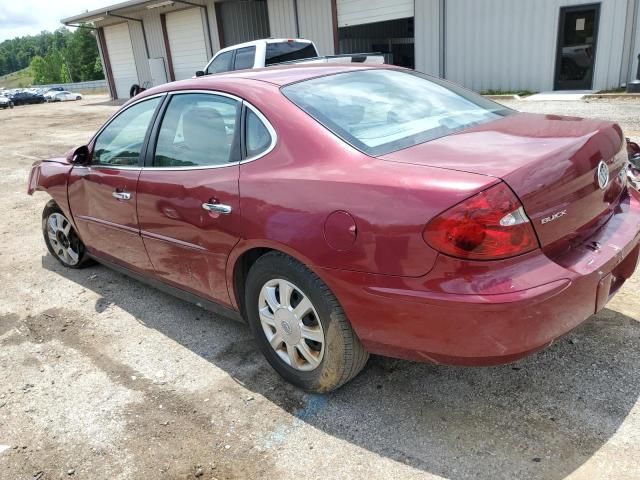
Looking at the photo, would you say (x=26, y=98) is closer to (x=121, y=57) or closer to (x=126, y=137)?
(x=121, y=57)

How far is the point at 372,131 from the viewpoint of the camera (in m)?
2.71

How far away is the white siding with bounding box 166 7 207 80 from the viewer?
24.2 m

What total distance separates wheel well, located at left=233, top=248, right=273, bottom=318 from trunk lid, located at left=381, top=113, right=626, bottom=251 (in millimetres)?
904

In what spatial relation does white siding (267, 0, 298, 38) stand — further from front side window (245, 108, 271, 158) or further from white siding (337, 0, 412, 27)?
front side window (245, 108, 271, 158)

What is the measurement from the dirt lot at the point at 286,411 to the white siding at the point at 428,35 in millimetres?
14333

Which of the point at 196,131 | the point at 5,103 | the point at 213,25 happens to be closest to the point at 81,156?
the point at 196,131

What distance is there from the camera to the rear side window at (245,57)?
11109mm

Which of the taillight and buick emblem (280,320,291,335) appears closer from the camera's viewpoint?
the taillight

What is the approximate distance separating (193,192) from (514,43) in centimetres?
1439

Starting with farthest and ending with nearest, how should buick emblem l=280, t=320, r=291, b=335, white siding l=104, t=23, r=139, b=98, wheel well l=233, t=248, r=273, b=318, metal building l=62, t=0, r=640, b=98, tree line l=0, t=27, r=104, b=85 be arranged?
tree line l=0, t=27, r=104, b=85 → white siding l=104, t=23, r=139, b=98 → metal building l=62, t=0, r=640, b=98 → wheel well l=233, t=248, r=273, b=318 → buick emblem l=280, t=320, r=291, b=335

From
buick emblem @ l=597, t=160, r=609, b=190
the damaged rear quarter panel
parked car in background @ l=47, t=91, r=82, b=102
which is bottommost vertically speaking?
parked car in background @ l=47, t=91, r=82, b=102

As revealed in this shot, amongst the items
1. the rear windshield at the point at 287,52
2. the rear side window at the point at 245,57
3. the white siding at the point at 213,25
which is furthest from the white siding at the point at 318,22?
the rear side window at the point at 245,57

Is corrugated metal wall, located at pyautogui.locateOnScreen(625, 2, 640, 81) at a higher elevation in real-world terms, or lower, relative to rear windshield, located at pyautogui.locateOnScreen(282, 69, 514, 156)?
lower

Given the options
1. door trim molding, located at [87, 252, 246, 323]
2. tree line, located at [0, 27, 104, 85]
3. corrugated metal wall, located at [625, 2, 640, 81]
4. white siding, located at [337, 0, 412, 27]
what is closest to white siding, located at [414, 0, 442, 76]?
white siding, located at [337, 0, 412, 27]
